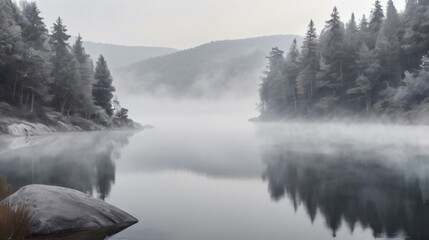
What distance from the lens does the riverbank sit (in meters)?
51.9

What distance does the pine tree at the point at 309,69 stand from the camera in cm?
8956

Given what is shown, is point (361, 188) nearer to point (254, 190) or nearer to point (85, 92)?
point (254, 190)

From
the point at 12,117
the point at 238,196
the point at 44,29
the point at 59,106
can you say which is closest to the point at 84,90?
the point at 59,106

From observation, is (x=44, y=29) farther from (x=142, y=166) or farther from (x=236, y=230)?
(x=236, y=230)

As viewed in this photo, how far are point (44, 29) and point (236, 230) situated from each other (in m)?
73.5

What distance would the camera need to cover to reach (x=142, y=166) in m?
27.0

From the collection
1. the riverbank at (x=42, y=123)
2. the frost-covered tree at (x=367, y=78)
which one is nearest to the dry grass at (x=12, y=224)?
the riverbank at (x=42, y=123)

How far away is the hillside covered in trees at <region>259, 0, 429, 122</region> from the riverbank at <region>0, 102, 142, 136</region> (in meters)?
41.6

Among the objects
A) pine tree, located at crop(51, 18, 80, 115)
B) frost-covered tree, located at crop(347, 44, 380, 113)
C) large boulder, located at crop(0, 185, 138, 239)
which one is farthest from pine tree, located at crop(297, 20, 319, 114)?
large boulder, located at crop(0, 185, 138, 239)

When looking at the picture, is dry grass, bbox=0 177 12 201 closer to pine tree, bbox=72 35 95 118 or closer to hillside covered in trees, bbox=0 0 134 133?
hillside covered in trees, bbox=0 0 134 133

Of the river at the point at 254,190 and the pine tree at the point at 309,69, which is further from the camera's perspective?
the pine tree at the point at 309,69

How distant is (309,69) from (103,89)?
42.3m

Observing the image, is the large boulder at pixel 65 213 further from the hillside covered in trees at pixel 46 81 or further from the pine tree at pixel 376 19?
the pine tree at pixel 376 19

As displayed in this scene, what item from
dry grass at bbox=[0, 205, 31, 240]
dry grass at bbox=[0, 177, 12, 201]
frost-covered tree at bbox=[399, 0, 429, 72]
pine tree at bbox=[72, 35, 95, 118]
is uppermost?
frost-covered tree at bbox=[399, 0, 429, 72]
